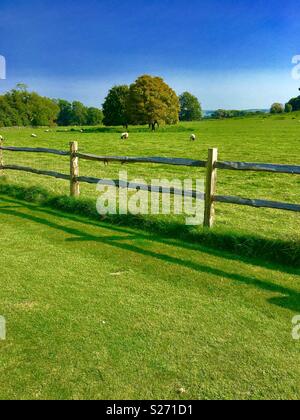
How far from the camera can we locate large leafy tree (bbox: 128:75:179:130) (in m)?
55.4

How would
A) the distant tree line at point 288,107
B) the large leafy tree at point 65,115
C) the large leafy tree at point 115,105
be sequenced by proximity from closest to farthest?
the large leafy tree at point 115,105, the distant tree line at point 288,107, the large leafy tree at point 65,115

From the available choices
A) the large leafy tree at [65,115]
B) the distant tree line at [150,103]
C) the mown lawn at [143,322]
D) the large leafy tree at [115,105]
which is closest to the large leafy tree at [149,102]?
the distant tree line at [150,103]

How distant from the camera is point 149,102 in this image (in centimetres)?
5541

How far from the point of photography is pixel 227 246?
5918 mm

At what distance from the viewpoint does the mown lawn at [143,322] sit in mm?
2916

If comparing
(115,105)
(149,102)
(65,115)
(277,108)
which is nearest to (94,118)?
(65,115)

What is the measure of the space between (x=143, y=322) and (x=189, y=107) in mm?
98344

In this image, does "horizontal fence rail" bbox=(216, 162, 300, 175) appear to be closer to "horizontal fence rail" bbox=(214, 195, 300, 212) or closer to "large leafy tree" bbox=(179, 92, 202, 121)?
"horizontal fence rail" bbox=(214, 195, 300, 212)

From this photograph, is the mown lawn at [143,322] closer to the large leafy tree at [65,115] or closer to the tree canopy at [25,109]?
the tree canopy at [25,109]

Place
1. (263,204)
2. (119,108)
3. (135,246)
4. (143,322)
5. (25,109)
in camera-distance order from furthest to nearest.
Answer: (25,109), (119,108), (135,246), (263,204), (143,322)

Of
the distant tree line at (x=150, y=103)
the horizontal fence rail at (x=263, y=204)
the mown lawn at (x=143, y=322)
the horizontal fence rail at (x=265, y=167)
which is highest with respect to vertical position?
the distant tree line at (x=150, y=103)

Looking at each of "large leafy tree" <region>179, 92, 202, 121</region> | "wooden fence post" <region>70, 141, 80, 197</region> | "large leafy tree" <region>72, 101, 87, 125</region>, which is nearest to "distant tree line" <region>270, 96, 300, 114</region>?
"large leafy tree" <region>179, 92, 202, 121</region>

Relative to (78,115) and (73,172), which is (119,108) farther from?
(73,172)

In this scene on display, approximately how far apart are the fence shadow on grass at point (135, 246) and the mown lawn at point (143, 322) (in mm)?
29
